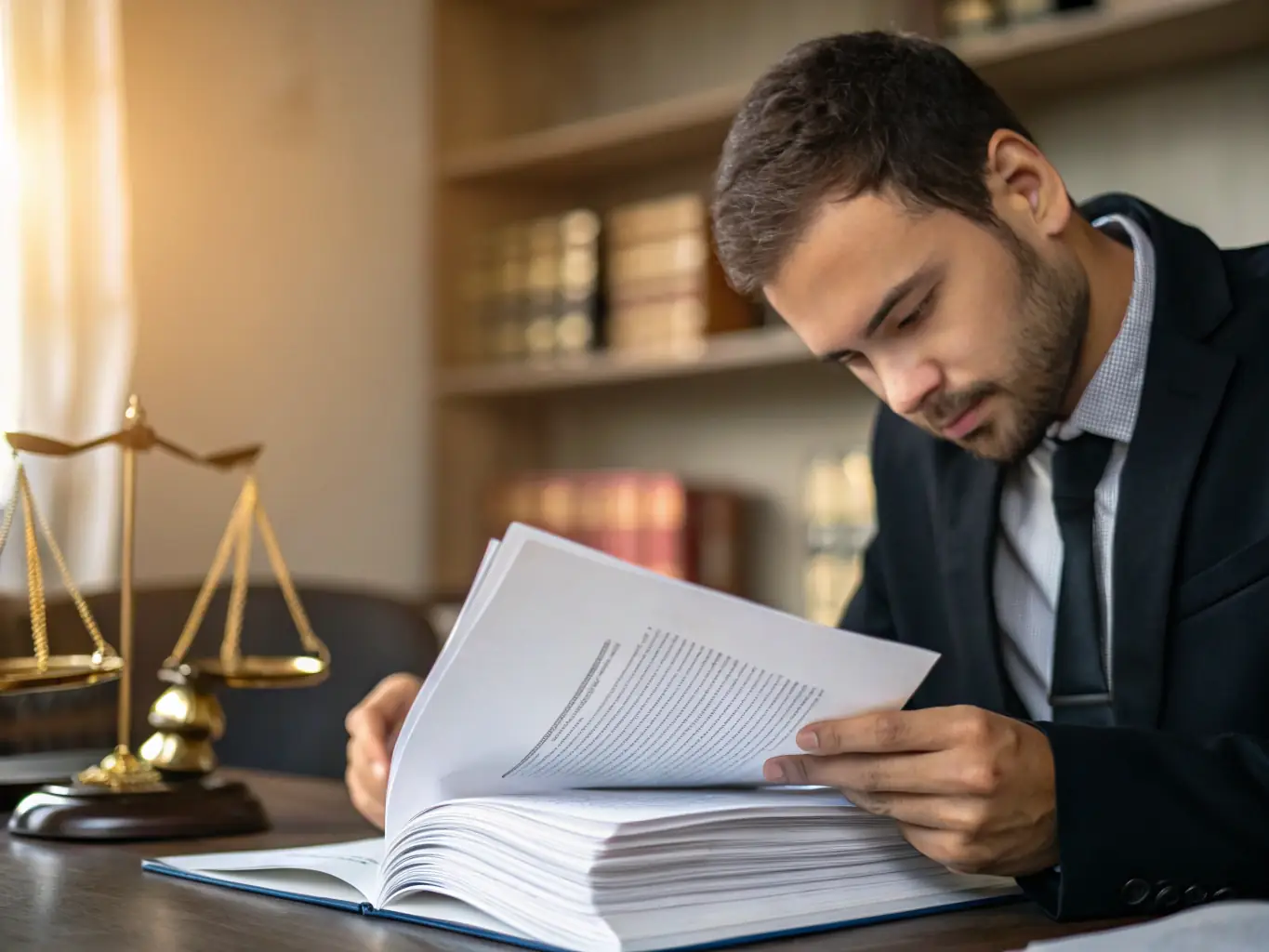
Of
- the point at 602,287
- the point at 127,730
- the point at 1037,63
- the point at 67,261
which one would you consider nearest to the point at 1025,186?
the point at 127,730

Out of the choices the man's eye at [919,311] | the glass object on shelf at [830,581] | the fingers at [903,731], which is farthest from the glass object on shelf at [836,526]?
the fingers at [903,731]

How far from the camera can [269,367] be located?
300cm

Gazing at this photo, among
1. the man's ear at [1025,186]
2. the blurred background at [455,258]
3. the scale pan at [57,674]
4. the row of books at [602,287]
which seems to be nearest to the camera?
the scale pan at [57,674]

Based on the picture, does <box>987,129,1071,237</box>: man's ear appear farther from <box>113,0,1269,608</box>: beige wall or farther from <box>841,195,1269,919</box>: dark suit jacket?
<box>113,0,1269,608</box>: beige wall

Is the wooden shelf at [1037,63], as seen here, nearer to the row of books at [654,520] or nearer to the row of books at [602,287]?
the row of books at [602,287]

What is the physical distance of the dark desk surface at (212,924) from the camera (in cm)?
78

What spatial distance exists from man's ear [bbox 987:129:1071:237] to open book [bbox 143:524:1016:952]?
1.89ft

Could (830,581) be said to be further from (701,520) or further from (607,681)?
(607,681)

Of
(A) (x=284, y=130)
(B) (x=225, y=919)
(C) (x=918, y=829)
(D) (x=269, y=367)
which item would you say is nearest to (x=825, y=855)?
(C) (x=918, y=829)

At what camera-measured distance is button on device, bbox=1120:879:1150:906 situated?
88 centimetres

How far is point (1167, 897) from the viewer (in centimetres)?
90

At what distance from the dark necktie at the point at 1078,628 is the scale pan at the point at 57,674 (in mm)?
785

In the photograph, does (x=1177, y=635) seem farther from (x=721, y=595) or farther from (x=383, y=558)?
(x=383, y=558)

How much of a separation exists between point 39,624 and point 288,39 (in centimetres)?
221
